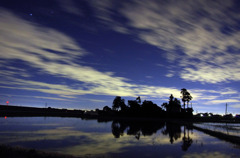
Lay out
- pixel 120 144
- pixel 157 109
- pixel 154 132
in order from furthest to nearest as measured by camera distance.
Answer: pixel 157 109, pixel 154 132, pixel 120 144

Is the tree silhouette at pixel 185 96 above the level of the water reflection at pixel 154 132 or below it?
above

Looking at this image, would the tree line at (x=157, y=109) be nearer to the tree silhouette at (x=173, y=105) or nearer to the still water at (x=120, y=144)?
the tree silhouette at (x=173, y=105)

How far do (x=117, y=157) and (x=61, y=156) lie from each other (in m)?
5.95

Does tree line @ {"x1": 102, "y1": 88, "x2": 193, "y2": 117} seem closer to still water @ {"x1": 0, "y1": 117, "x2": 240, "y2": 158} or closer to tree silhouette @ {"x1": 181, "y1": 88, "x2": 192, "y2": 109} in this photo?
tree silhouette @ {"x1": 181, "y1": 88, "x2": 192, "y2": 109}

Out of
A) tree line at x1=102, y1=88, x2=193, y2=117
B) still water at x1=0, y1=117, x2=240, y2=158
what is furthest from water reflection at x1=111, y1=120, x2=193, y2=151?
tree line at x1=102, y1=88, x2=193, y2=117

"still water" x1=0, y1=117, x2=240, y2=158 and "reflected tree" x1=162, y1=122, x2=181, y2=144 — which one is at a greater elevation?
"still water" x1=0, y1=117, x2=240, y2=158

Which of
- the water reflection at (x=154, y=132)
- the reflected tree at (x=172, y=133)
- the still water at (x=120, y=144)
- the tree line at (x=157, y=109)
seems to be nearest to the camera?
the still water at (x=120, y=144)

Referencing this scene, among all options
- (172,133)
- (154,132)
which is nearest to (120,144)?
(154,132)

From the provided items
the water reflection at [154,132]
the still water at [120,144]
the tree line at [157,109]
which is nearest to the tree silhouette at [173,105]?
the tree line at [157,109]

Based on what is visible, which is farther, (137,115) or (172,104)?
(172,104)

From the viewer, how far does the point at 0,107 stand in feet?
511

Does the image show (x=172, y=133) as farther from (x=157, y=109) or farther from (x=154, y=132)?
(x=157, y=109)

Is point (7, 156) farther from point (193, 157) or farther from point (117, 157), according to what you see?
point (193, 157)

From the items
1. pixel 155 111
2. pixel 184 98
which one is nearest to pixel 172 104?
pixel 184 98
